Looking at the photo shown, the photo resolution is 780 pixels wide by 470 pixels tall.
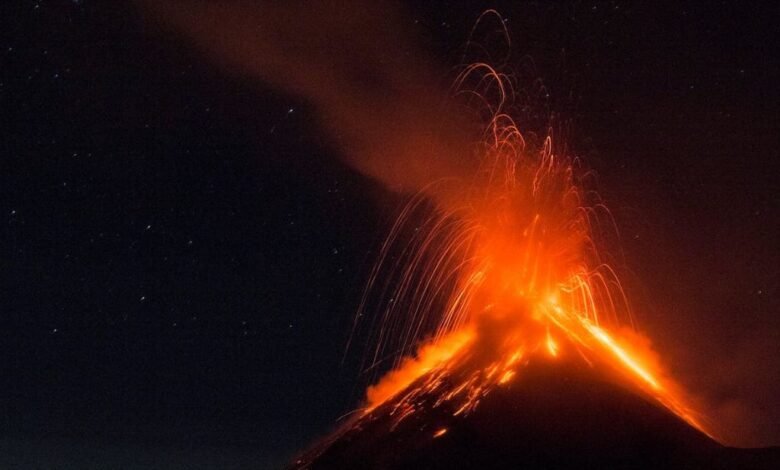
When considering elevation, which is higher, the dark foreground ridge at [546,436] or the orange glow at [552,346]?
the orange glow at [552,346]

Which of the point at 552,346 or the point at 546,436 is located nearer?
the point at 546,436

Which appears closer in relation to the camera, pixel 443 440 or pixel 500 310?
pixel 443 440

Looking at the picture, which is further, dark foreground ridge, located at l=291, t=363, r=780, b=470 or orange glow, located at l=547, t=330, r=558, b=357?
orange glow, located at l=547, t=330, r=558, b=357

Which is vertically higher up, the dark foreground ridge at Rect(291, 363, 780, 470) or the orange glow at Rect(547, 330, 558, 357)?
the orange glow at Rect(547, 330, 558, 357)

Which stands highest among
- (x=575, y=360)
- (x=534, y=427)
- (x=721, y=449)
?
(x=575, y=360)

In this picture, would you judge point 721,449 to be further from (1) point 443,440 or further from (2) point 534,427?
(1) point 443,440

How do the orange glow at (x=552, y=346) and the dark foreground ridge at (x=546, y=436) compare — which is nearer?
the dark foreground ridge at (x=546, y=436)

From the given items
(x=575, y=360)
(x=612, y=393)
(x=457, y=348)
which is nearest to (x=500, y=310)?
(x=457, y=348)

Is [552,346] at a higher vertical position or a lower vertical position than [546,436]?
higher
